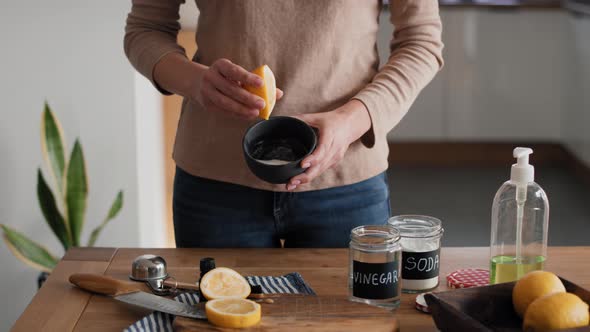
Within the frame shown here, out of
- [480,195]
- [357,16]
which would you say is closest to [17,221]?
[357,16]

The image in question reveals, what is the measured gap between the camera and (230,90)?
136cm

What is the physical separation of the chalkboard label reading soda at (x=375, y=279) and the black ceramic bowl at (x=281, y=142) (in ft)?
0.58

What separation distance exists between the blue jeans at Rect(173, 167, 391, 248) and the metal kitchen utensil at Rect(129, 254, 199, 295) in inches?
7.9

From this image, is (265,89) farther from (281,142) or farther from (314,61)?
(314,61)

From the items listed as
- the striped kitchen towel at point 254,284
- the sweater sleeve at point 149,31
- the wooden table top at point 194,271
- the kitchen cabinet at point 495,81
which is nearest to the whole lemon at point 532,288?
the wooden table top at point 194,271

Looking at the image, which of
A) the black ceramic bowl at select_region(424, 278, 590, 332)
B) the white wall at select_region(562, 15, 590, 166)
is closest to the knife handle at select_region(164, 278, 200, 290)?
the black ceramic bowl at select_region(424, 278, 590, 332)

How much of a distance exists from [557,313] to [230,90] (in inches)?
23.7

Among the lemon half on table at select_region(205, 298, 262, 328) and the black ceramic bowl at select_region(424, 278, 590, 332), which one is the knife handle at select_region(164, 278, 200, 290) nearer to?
the lemon half on table at select_region(205, 298, 262, 328)

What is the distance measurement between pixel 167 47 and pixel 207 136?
0.59ft

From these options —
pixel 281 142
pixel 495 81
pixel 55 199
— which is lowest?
pixel 55 199

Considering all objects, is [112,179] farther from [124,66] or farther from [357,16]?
[357,16]

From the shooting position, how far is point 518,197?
1265mm

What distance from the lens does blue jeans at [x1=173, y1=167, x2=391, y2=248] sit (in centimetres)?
154

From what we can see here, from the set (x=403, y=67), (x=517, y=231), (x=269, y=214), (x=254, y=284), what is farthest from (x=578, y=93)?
(x=254, y=284)
